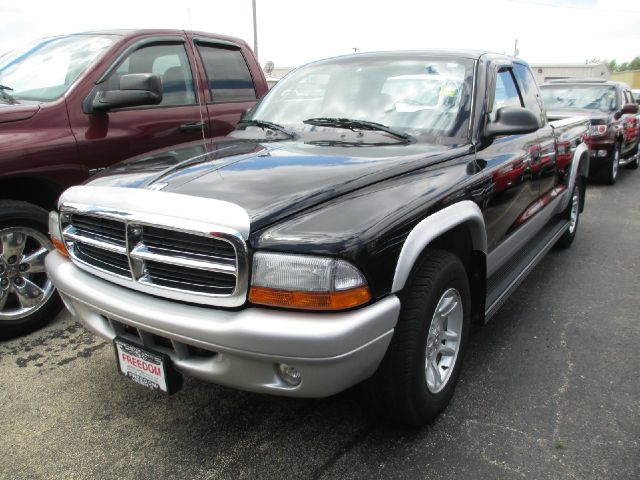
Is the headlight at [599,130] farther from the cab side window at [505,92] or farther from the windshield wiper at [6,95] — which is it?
the windshield wiper at [6,95]

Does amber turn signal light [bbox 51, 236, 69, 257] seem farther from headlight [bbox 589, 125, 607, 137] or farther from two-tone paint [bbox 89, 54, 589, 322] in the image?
headlight [bbox 589, 125, 607, 137]

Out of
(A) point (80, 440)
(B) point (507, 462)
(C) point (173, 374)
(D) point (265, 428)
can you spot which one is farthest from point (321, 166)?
(A) point (80, 440)

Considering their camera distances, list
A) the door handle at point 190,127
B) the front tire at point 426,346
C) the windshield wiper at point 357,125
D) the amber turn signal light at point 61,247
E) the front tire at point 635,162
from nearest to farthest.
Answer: the front tire at point 426,346, the amber turn signal light at point 61,247, the windshield wiper at point 357,125, the door handle at point 190,127, the front tire at point 635,162

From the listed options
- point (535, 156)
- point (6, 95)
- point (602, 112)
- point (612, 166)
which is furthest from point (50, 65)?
point (612, 166)

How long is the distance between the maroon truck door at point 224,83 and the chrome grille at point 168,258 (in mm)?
2380

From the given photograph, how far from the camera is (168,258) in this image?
6.53 ft

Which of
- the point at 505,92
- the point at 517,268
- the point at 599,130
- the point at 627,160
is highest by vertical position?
the point at 505,92

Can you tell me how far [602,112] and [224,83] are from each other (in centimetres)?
717

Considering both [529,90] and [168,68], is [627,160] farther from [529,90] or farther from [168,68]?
[168,68]

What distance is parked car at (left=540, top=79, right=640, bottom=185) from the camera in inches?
340

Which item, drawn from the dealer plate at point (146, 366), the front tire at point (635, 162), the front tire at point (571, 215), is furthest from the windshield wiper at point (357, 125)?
the front tire at point (635, 162)

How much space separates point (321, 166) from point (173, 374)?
1064 millimetres

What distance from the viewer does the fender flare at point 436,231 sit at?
79.3 inches

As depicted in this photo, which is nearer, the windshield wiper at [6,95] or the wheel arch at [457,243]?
the wheel arch at [457,243]
